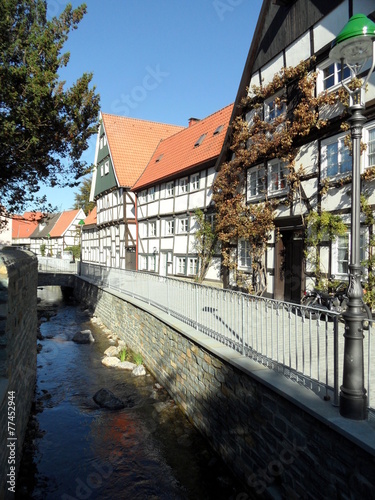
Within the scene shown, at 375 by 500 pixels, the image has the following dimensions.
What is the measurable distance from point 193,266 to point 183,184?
3.87 meters

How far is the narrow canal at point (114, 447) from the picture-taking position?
211 inches

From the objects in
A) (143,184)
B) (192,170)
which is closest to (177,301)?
(192,170)

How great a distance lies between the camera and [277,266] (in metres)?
11.4

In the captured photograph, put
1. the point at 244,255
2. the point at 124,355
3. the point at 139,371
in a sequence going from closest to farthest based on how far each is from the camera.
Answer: the point at 139,371 → the point at 124,355 → the point at 244,255

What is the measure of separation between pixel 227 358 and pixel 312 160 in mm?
6528

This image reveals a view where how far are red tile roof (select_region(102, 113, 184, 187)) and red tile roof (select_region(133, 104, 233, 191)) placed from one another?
2105 millimetres

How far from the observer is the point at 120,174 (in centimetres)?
2352

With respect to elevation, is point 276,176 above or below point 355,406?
above

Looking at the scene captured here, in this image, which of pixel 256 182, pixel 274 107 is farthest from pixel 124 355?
pixel 274 107

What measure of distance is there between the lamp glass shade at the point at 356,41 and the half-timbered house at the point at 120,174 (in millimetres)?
19625

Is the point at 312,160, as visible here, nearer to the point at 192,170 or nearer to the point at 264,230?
the point at 264,230

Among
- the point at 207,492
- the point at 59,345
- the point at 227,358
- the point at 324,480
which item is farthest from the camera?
the point at 59,345

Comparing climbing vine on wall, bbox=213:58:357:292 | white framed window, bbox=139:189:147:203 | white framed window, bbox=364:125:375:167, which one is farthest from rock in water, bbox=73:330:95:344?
white framed window, bbox=364:125:375:167

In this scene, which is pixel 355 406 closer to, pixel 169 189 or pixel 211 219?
pixel 211 219
